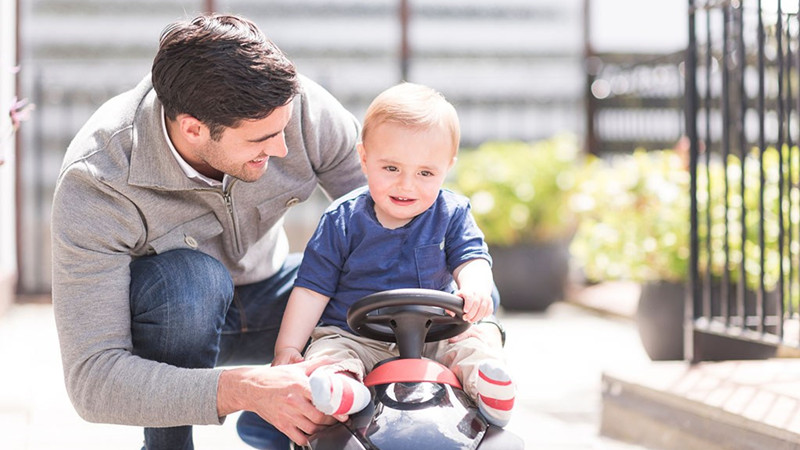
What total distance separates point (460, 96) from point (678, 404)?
481 cm

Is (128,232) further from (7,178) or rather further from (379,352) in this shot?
(7,178)

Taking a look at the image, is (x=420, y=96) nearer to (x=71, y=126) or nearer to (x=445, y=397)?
(x=445, y=397)

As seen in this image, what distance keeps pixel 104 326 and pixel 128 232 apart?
243 mm

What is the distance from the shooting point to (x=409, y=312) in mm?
2055

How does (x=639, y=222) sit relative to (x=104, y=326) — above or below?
below

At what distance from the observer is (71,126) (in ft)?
23.5

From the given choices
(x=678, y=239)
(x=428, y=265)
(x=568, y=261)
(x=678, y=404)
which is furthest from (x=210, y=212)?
(x=568, y=261)

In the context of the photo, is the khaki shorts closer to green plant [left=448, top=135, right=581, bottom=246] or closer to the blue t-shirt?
the blue t-shirt

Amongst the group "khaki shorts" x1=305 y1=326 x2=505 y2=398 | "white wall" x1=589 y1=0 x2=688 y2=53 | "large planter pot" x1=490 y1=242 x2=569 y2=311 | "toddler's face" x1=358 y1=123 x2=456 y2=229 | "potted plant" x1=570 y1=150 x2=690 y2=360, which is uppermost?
"white wall" x1=589 y1=0 x2=688 y2=53

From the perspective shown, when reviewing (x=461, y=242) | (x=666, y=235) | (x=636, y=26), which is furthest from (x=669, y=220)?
(x=636, y=26)

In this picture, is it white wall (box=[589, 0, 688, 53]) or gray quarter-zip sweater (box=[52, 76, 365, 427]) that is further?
Answer: white wall (box=[589, 0, 688, 53])

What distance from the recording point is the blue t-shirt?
2.36 meters

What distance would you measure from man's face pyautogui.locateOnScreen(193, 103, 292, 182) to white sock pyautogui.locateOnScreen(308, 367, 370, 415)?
582 millimetres

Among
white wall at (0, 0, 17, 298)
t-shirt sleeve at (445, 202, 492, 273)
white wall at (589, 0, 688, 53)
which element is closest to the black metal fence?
t-shirt sleeve at (445, 202, 492, 273)
